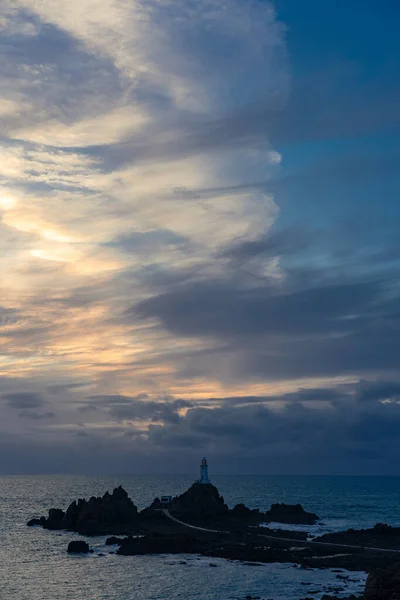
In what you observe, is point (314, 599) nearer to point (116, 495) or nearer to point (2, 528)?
point (116, 495)

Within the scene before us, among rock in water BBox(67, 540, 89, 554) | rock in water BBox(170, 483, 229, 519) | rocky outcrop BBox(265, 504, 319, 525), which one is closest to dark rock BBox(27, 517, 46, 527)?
rock in water BBox(170, 483, 229, 519)

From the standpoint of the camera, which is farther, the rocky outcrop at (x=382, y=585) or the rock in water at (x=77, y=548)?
the rock in water at (x=77, y=548)

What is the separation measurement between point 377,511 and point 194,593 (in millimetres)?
123180

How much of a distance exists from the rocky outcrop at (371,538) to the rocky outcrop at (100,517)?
36244 millimetres

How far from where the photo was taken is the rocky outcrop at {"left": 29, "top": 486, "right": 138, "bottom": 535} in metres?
122

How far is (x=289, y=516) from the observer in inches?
5330

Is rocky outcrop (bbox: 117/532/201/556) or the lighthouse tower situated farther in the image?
the lighthouse tower

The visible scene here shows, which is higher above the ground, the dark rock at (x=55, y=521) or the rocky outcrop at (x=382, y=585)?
the rocky outcrop at (x=382, y=585)

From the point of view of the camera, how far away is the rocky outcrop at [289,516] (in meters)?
132

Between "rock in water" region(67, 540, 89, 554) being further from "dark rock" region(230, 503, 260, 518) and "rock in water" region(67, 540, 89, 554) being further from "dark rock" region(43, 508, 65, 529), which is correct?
"dark rock" region(230, 503, 260, 518)

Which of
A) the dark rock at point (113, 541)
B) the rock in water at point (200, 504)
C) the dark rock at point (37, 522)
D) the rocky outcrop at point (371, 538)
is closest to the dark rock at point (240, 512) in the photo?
the rock in water at point (200, 504)

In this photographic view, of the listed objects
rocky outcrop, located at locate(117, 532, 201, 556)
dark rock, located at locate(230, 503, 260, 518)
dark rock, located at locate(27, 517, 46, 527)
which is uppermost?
dark rock, located at locate(230, 503, 260, 518)

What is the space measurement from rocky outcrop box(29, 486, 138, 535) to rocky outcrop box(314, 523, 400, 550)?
36.2 m

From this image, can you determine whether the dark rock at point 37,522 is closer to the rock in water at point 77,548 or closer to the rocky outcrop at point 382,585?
the rock in water at point 77,548
